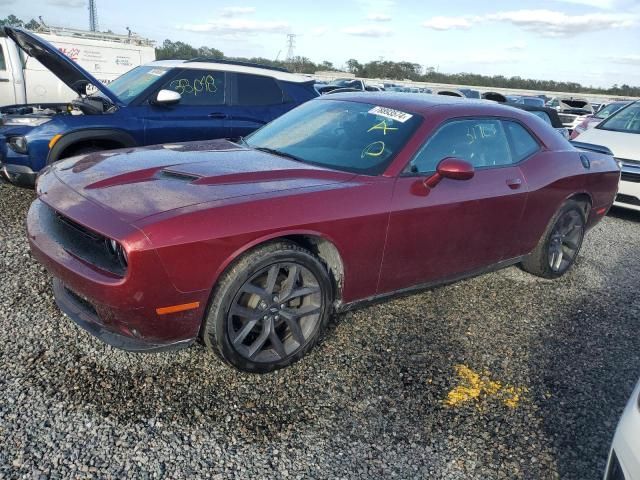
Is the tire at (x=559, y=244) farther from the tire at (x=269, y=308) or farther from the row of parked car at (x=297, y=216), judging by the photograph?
the tire at (x=269, y=308)

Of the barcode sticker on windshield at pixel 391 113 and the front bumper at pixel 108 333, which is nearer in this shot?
the front bumper at pixel 108 333

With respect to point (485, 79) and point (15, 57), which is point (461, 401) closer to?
point (15, 57)

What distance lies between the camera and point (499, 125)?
402 centimetres

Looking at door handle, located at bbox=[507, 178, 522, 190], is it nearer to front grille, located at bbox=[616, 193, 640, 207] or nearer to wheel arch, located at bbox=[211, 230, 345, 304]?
wheel arch, located at bbox=[211, 230, 345, 304]

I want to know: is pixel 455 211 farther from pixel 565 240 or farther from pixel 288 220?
pixel 565 240

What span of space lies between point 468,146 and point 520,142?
0.71 metres

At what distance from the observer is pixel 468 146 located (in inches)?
146

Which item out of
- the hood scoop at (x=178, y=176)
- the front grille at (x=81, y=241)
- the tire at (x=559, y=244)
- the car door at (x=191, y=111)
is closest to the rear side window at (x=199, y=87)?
the car door at (x=191, y=111)

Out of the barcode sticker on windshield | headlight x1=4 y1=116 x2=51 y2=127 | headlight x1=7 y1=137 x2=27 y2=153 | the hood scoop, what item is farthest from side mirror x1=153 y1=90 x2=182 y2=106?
the hood scoop

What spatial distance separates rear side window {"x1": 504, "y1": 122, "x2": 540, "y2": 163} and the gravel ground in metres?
1.27

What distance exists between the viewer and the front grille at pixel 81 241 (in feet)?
8.12

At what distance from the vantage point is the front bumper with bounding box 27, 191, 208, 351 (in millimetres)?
2340

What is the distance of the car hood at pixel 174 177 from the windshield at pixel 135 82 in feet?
8.40

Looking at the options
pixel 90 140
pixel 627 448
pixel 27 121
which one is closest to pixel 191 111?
pixel 90 140
